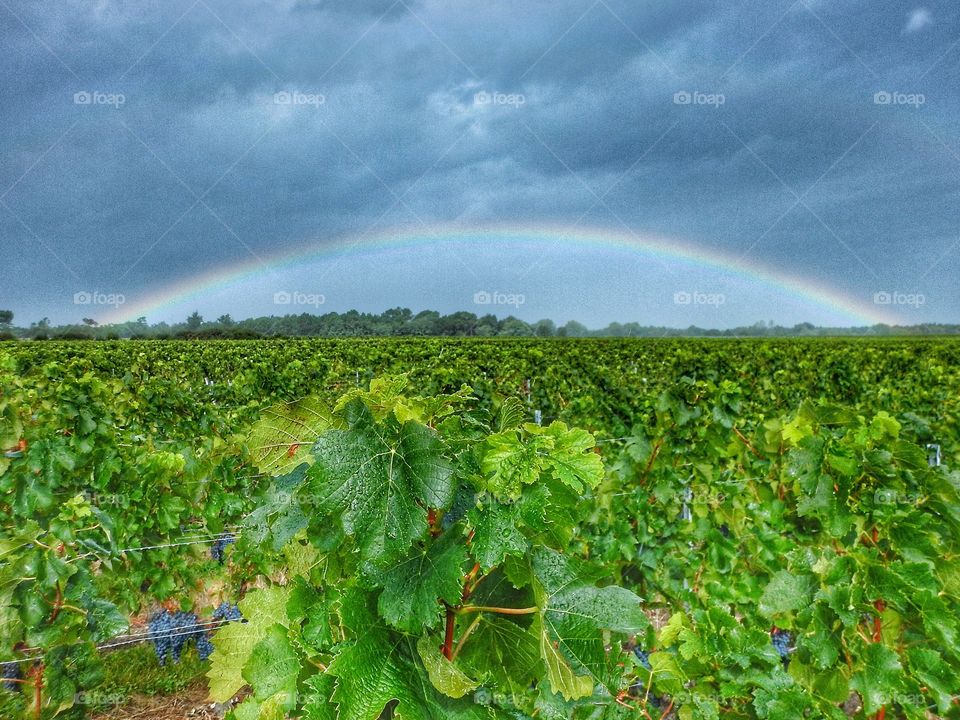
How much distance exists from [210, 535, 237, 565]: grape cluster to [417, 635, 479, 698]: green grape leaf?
8.56ft

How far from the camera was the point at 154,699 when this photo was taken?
340 cm

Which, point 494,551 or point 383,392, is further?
point 383,392

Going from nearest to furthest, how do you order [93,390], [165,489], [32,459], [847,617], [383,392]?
[383,392], [847,617], [32,459], [165,489], [93,390]

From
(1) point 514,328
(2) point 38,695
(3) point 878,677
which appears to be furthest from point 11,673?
(1) point 514,328

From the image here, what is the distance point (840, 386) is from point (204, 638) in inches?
399

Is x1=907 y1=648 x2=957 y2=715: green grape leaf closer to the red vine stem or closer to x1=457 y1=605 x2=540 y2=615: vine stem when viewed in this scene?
the red vine stem

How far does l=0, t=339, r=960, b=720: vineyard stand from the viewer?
3.12ft

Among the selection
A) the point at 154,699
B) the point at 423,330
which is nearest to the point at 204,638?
the point at 154,699

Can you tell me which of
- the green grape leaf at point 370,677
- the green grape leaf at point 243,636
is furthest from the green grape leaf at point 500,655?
the green grape leaf at point 243,636

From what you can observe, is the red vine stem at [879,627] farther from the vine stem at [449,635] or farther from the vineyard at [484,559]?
the vine stem at [449,635]

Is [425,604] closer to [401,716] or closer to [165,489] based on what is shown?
[401,716]

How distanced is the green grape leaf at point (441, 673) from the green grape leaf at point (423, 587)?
32mm

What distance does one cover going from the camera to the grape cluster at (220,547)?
3.31 m

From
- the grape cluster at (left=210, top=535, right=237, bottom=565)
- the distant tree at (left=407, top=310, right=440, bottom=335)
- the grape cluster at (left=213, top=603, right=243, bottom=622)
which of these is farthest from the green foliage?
the distant tree at (left=407, top=310, right=440, bottom=335)
